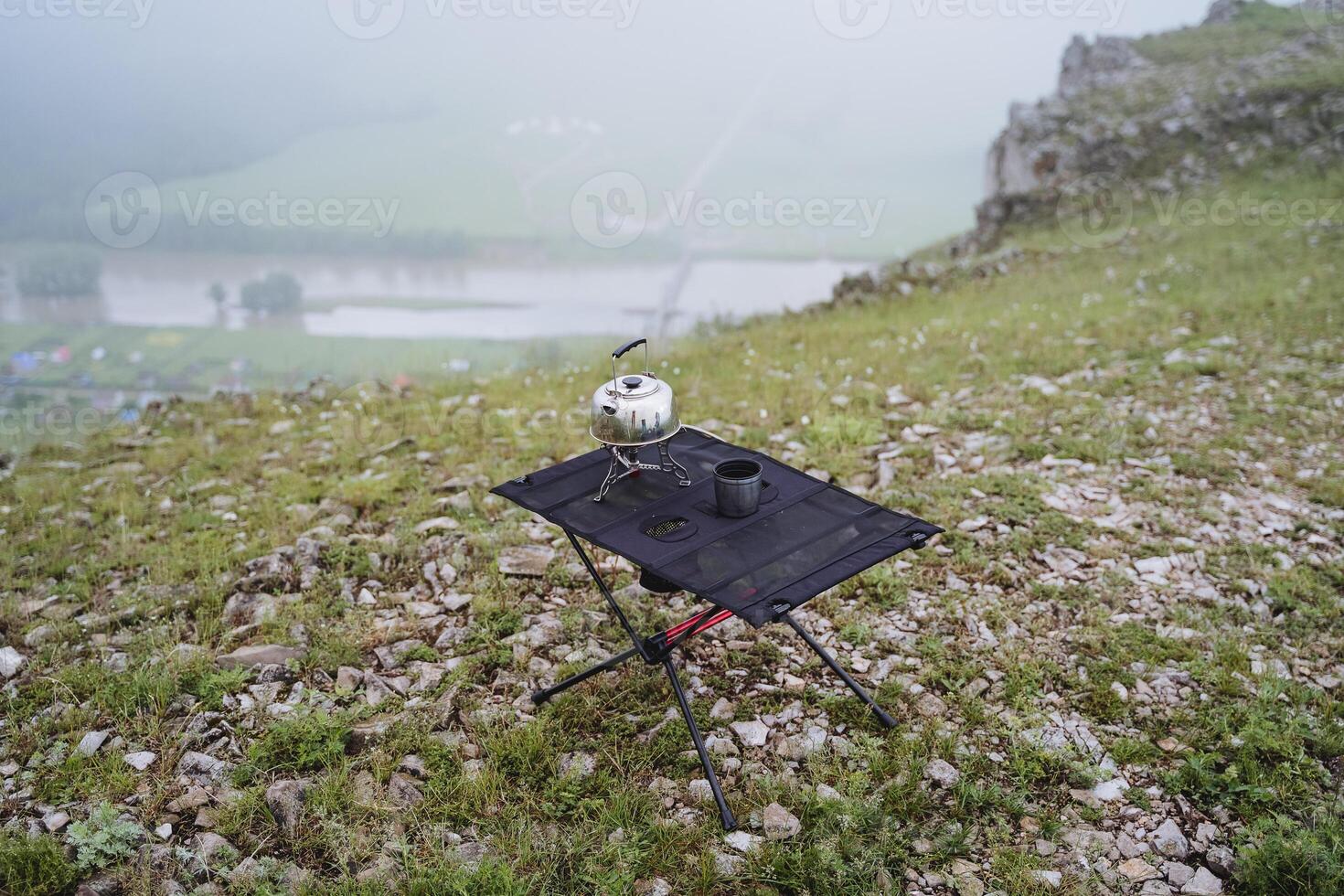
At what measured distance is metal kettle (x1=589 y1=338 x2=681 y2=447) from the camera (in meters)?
3.21

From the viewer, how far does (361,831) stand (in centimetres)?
292

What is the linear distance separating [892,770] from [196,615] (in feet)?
11.7

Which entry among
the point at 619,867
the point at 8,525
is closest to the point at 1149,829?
the point at 619,867

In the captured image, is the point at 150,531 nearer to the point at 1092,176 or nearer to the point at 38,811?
the point at 38,811

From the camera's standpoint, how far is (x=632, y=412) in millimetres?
3207

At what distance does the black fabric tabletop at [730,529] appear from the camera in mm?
2859

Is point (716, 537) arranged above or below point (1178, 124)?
below

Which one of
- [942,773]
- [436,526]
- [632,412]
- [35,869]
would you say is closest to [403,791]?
[35,869]

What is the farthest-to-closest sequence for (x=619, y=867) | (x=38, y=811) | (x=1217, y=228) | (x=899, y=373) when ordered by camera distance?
1. (x=1217, y=228)
2. (x=899, y=373)
3. (x=38, y=811)
4. (x=619, y=867)

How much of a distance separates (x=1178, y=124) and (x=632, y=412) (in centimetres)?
1763

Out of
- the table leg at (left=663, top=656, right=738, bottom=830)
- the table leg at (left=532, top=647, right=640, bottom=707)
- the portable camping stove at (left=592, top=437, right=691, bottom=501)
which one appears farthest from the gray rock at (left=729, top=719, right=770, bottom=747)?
the portable camping stove at (left=592, top=437, right=691, bottom=501)

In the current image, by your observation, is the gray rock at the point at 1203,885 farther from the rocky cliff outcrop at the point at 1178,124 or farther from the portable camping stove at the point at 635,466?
the rocky cliff outcrop at the point at 1178,124

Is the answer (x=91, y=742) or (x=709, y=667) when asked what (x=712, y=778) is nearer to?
(x=709, y=667)

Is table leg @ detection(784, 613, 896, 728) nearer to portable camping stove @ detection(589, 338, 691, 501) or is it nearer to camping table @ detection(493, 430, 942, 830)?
camping table @ detection(493, 430, 942, 830)
